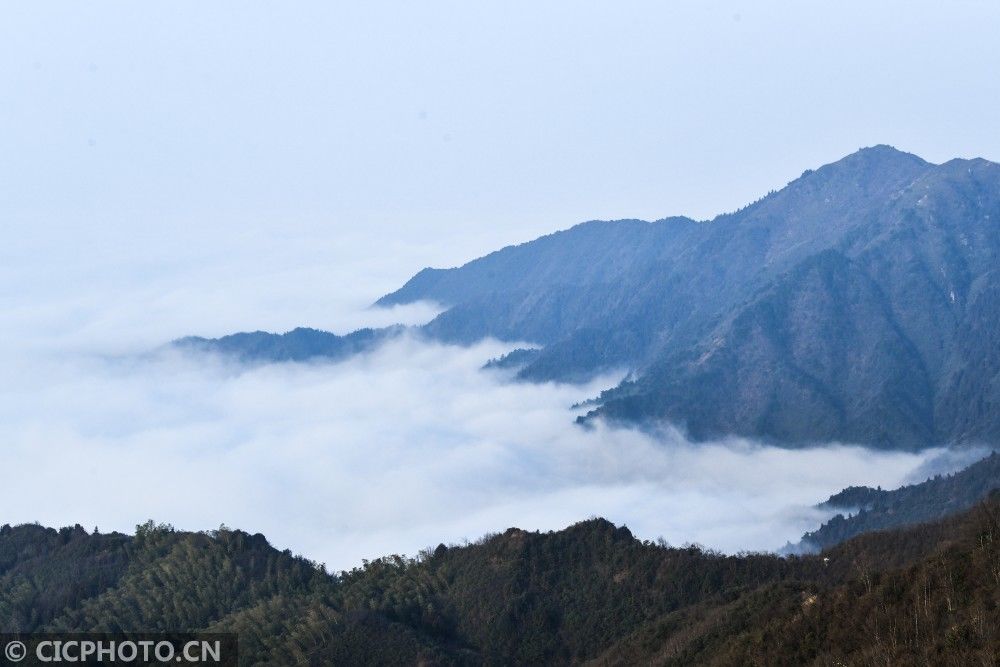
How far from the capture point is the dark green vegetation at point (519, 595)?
340ft

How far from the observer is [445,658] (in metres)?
139

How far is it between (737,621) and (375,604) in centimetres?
5191

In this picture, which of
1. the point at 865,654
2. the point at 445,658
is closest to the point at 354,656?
the point at 445,658

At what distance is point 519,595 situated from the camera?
501 feet

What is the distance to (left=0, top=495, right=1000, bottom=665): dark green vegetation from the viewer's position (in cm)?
10356

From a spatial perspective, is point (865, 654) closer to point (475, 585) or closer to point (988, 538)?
point (988, 538)

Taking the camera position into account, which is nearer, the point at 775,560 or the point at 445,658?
the point at 445,658
